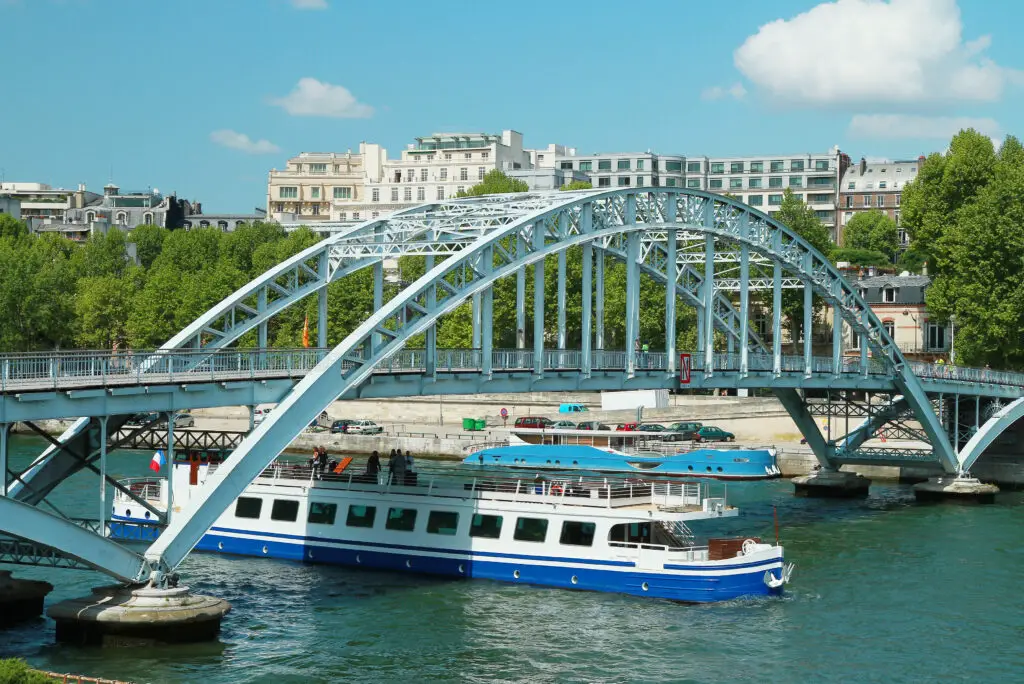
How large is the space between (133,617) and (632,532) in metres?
14.7

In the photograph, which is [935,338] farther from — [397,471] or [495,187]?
[397,471]

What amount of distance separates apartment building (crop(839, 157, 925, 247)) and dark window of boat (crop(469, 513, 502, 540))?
4373 inches

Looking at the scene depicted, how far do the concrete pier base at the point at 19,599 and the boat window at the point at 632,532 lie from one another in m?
15.1

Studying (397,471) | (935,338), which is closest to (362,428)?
(397,471)

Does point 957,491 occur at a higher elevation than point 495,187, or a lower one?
lower

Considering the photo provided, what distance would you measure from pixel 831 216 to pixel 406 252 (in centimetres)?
11406

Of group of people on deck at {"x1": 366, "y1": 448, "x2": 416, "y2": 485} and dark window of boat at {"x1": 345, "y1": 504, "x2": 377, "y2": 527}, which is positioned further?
group of people on deck at {"x1": 366, "y1": 448, "x2": 416, "y2": 485}

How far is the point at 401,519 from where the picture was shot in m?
44.4

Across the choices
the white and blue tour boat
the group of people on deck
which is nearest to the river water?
the white and blue tour boat

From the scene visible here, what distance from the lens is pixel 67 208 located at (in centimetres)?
17388

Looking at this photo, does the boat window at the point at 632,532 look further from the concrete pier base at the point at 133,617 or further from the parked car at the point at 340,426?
the parked car at the point at 340,426

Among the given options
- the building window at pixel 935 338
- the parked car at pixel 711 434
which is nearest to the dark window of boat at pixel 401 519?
the parked car at pixel 711 434

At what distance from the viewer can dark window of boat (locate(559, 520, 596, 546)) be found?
41469 mm

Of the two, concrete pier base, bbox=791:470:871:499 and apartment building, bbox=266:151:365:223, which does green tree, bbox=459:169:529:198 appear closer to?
apartment building, bbox=266:151:365:223
